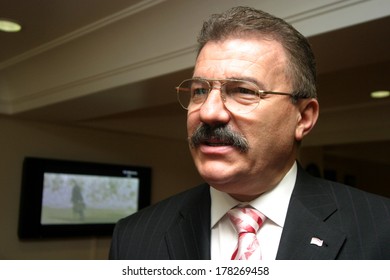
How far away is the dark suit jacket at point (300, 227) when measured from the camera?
2.96 ft

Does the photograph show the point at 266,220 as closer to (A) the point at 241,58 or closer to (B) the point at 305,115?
(B) the point at 305,115

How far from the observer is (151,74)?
8.11 ft

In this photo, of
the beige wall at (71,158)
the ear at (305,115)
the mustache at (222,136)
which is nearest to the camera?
the mustache at (222,136)

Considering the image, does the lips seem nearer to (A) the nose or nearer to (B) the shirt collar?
(A) the nose

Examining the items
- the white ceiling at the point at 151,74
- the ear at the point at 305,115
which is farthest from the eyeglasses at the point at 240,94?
the white ceiling at the point at 151,74

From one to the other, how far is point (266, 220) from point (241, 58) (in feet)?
1.21

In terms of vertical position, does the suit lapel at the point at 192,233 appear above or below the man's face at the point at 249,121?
below

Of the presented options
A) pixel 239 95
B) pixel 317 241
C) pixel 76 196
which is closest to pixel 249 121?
pixel 239 95

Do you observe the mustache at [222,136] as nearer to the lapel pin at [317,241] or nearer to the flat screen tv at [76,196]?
the lapel pin at [317,241]

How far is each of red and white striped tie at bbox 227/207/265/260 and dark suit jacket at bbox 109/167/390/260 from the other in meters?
0.06

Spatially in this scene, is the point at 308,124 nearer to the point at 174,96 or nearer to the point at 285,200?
the point at 285,200

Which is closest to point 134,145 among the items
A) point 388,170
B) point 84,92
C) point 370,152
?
point 84,92

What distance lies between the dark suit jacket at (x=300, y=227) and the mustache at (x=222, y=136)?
0.69 ft
